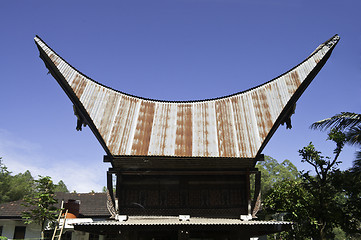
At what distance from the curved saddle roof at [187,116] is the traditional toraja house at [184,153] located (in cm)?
5

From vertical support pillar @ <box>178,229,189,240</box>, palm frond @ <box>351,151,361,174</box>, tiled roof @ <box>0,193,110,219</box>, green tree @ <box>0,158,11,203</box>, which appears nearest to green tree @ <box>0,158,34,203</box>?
green tree @ <box>0,158,11,203</box>

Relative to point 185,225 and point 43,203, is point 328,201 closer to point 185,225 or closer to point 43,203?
point 185,225

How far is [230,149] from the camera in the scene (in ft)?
Answer: 50.2

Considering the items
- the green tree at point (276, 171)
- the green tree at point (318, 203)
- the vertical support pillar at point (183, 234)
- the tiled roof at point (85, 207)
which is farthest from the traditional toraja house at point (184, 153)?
the green tree at point (276, 171)

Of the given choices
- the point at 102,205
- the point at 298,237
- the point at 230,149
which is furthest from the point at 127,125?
the point at 298,237

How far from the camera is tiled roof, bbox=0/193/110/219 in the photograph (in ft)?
77.3

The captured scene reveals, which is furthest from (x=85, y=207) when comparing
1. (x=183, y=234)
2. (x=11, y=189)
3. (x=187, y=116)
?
(x=11, y=189)

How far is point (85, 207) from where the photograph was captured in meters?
25.4

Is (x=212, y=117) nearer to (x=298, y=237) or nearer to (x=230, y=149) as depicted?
(x=230, y=149)

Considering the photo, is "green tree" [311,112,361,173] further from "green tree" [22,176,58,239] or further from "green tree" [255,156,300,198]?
"green tree" [255,156,300,198]

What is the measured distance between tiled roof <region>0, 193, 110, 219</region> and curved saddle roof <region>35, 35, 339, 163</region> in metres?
10.5

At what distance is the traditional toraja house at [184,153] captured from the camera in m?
15.1

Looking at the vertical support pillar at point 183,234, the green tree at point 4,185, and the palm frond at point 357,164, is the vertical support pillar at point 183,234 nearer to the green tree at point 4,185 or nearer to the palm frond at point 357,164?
the palm frond at point 357,164

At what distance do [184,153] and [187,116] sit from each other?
3660 millimetres
